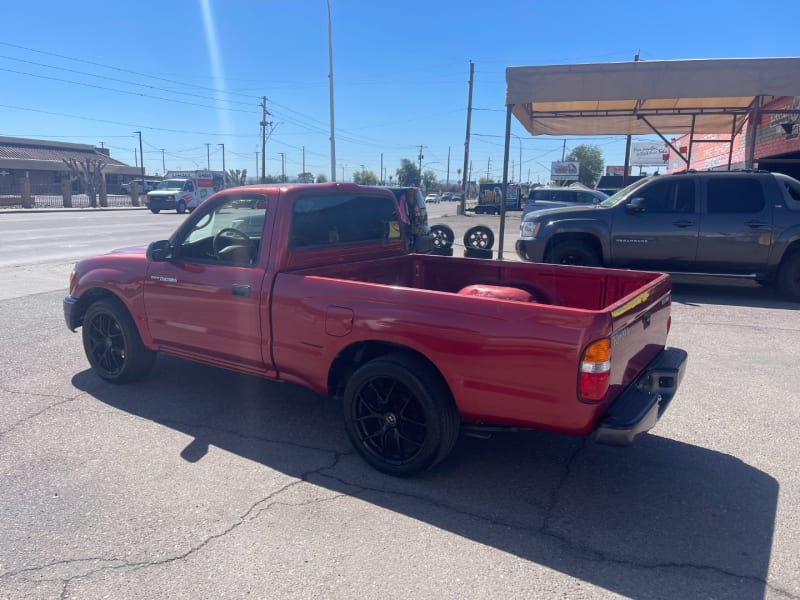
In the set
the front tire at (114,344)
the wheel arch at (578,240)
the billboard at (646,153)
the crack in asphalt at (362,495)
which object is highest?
the billboard at (646,153)

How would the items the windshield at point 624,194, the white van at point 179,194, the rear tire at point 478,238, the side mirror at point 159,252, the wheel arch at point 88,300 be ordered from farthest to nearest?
the white van at point 179,194 < the rear tire at point 478,238 < the windshield at point 624,194 < the wheel arch at point 88,300 < the side mirror at point 159,252

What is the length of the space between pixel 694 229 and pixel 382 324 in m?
7.43

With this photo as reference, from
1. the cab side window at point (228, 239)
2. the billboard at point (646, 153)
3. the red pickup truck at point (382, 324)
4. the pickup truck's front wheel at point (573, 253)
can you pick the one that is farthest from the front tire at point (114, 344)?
the billboard at point (646, 153)

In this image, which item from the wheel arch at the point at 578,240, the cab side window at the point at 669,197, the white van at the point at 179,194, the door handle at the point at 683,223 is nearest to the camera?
the door handle at the point at 683,223

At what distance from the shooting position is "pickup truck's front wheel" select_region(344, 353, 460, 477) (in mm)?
3494

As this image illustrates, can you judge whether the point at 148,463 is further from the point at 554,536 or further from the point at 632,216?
the point at 632,216

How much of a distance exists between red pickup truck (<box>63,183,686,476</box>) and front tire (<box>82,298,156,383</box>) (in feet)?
0.05

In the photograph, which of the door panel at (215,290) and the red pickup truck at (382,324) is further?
the door panel at (215,290)

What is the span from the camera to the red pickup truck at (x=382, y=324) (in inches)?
126

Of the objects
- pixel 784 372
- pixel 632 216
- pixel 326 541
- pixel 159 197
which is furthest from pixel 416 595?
pixel 159 197

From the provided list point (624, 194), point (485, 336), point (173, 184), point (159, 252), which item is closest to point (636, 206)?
point (624, 194)

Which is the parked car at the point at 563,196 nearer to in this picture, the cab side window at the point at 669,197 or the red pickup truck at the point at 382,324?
the cab side window at the point at 669,197

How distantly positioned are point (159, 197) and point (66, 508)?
1443 inches

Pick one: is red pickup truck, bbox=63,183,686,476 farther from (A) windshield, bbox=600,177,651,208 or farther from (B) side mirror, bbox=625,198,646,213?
(A) windshield, bbox=600,177,651,208
